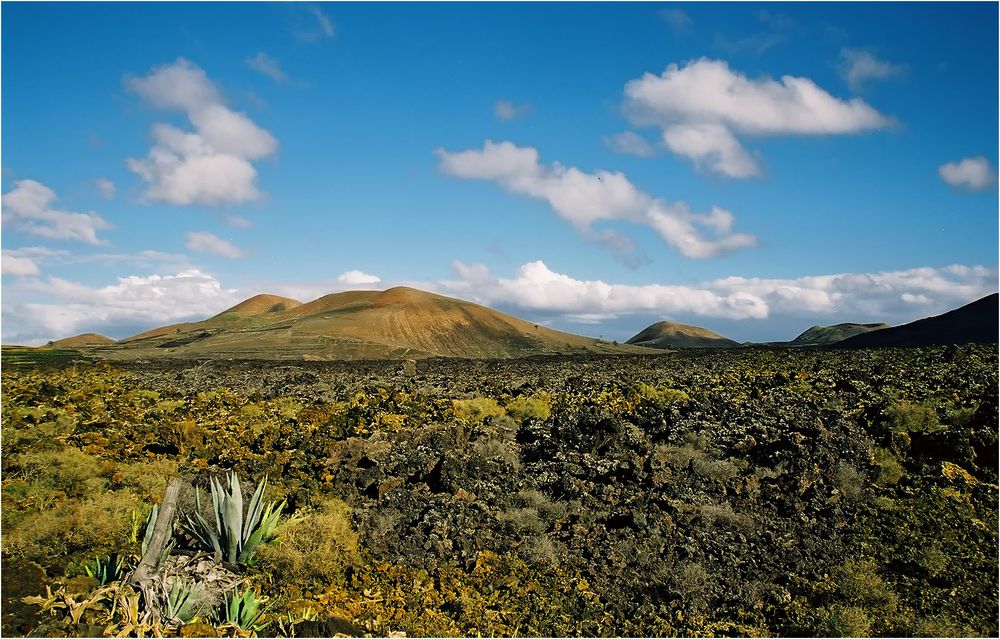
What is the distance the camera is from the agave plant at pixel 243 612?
6539 mm

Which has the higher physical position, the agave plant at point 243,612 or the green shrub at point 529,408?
the green shrub at point 529,408

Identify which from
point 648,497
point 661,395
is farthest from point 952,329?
point 648,497

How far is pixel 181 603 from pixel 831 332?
147 meters

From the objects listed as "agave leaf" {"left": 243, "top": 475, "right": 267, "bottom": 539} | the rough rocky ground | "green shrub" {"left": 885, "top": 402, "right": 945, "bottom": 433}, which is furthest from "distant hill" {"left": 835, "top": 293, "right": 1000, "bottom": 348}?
"agave leaf" {"left": 243, "top": 475, "right": 267, "bottom": 539}

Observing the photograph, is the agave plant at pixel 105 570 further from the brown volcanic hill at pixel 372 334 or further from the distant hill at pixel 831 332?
the distant hill at pixel 831 332

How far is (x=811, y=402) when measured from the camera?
15.1m

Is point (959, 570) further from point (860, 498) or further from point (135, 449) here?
point (135, 449)

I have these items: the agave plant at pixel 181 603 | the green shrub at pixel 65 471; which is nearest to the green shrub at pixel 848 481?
the agave plant at pixel 181 603

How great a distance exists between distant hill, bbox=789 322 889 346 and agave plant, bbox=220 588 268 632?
13293cm

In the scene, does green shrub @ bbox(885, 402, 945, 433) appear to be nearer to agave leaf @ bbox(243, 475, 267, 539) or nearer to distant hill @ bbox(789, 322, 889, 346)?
agave leaf @ bbox(243, 475, 267, 539)

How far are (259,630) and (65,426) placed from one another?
10836 mm

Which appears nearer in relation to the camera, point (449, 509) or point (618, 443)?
point (449, 509)

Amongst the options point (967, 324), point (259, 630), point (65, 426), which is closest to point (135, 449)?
point (65, 426)

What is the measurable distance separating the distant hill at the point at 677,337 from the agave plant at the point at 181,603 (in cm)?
13956
